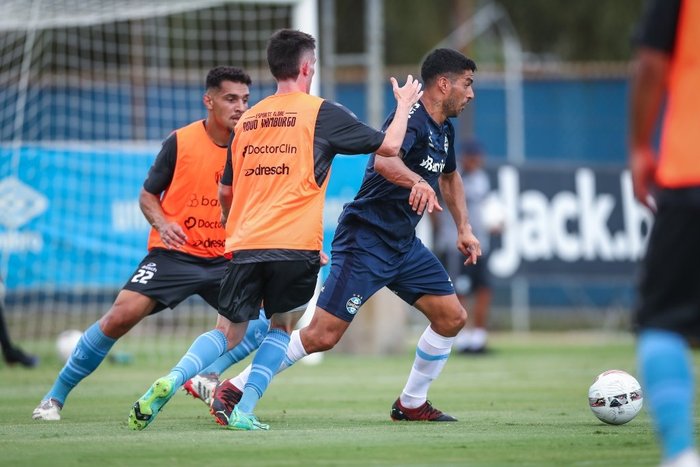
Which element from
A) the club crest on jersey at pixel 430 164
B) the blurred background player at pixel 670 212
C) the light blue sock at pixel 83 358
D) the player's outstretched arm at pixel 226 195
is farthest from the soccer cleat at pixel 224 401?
the blurred background player at pixel 670 212

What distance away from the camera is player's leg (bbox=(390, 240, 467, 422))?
7992 mm

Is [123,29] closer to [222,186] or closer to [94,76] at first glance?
[94,76]

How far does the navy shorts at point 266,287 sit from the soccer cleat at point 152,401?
60 cm

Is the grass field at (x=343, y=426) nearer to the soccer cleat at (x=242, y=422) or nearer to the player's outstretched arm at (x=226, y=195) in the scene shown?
the soccer cleat at (x=242, y=422)

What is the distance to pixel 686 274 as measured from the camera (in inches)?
180

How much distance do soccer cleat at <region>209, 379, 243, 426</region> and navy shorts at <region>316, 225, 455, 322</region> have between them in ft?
2.59

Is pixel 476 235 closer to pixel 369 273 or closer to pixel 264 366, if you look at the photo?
pixel 369 273

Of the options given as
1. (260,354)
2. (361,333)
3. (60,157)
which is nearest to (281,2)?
(60,157)

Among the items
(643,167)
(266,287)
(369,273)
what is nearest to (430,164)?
(369,273)

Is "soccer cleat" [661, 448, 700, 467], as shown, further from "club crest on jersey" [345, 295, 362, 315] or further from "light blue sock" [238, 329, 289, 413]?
"club crest on jersey" [345, 295, 362, 315]

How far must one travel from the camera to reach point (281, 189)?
7047mm

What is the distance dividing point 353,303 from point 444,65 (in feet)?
5.69

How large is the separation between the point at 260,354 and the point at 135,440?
1077mm

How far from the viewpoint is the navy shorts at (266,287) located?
279 inches
